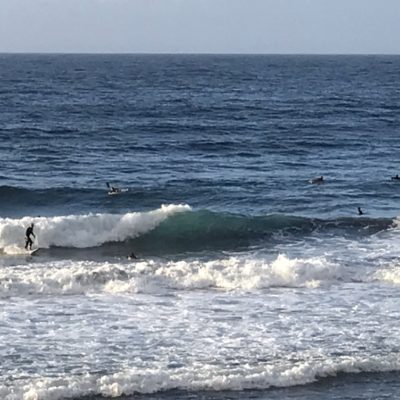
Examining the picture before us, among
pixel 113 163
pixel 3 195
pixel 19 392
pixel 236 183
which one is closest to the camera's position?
pixel 19 392

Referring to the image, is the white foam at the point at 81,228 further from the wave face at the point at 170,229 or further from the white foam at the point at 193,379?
the white foam at the point at 193,379

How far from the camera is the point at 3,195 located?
37.9 meters

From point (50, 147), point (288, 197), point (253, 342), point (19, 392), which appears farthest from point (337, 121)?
point (19, 392)

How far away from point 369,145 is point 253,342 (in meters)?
35.6

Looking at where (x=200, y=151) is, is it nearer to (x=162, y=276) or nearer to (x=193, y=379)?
(x=162, y=276)

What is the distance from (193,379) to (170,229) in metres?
15.4

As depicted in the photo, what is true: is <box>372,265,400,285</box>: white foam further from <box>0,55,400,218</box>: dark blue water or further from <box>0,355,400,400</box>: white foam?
<box>0,55,400,218</box>: dark blue water

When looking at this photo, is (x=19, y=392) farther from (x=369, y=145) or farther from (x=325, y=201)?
(x=369, y=145)

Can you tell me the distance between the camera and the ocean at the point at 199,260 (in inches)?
725

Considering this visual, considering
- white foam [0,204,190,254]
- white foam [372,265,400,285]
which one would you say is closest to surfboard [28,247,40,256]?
white foam [0,204,190,254]

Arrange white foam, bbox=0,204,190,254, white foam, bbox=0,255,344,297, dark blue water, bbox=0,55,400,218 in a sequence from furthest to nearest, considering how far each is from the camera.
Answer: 1. dark blue water, bbox=0,55,400,218
2. white foam, bbox=0,204,190,254
3. white foam, bbox=0,255,344,297

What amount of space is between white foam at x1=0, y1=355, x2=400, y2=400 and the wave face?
42.1 ft

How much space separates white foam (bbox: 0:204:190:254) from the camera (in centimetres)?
3107

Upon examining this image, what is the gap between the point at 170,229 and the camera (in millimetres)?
33000
